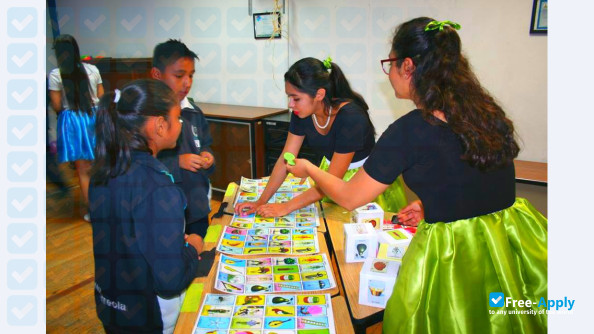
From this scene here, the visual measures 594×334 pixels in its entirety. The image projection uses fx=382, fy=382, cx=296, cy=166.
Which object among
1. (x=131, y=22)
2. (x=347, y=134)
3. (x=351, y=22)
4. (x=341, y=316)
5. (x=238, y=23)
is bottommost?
(x=341, y=316)

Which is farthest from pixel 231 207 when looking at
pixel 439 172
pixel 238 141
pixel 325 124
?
pixel 238 141

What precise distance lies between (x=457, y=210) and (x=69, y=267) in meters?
2.52

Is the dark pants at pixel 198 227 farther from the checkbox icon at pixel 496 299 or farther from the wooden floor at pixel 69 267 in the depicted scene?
the checkbox icon at pixel 496 299

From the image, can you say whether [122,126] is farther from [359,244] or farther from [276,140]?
[276,140]

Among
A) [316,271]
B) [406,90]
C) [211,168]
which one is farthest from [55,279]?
[406,90]

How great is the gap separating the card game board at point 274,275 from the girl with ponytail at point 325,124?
0.35 meters

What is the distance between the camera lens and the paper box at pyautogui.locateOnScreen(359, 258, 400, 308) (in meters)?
1.02

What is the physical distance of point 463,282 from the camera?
972mm

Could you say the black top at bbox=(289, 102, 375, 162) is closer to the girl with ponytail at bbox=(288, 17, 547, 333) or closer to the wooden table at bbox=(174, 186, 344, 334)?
the wooden table at bbox=(174, 186, 344, 334)

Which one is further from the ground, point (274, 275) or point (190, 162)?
point (190, 162)

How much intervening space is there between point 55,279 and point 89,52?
280cm

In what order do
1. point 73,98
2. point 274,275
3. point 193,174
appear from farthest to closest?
point 73,98
point 193,174
point 274,275

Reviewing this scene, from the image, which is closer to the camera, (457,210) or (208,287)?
(457,210)

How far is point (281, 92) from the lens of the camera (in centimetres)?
360
